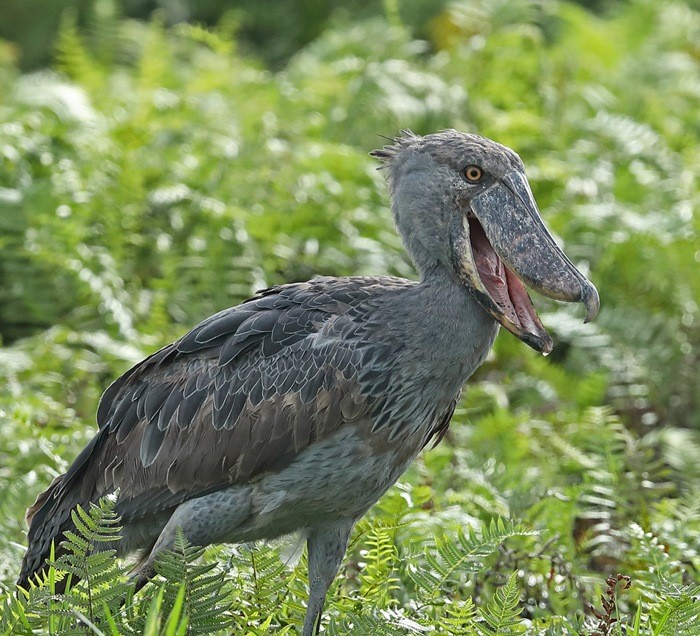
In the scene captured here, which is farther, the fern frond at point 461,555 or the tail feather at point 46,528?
the tail feather at point 46,528

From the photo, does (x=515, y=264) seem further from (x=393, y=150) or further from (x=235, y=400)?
(x=235, y=400)

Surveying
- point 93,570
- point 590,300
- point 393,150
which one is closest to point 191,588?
point 93,570

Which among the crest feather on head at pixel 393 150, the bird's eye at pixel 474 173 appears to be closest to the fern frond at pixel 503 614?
the bird's eye at pixel 474 173

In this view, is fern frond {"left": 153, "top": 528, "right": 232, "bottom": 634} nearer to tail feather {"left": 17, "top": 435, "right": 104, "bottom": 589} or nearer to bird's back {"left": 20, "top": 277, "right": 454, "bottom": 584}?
bird's back {"left": 20, "top": 277, "right": 454, "bottom": 584}

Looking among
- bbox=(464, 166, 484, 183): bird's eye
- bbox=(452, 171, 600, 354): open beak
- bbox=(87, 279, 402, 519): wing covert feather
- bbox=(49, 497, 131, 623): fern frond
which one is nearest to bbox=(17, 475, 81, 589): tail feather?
bbox=(87, 279, 402, 519): wing covert feather

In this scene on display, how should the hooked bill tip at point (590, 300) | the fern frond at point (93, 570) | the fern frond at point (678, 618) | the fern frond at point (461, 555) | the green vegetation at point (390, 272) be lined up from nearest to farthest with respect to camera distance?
the fern frond at point (93, 570) < the hooked bill tip at point (590, 300) < the fern frond at point (678, 618) < the fern frond at point (461, 555) < the green vegetation at point (390, 272)

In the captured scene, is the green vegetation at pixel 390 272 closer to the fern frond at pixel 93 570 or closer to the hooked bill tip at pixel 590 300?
the fern frond at pixel 93 570

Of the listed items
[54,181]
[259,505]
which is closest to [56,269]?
[54,181]

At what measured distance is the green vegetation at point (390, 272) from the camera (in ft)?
15.0

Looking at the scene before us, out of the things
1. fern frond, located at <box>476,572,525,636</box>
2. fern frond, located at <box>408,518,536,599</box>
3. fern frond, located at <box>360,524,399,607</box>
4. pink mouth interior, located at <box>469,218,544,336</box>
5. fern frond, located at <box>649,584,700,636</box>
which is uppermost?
pink mouth interior, located at <box>469,218,544,336</box>

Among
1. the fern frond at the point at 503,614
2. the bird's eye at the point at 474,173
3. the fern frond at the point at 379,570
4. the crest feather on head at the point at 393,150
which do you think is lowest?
the fern frond at the point at 379,570

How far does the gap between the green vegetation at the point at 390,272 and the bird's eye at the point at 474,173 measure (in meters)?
1.21

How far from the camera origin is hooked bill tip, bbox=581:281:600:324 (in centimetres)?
411

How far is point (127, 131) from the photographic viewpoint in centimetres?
869
